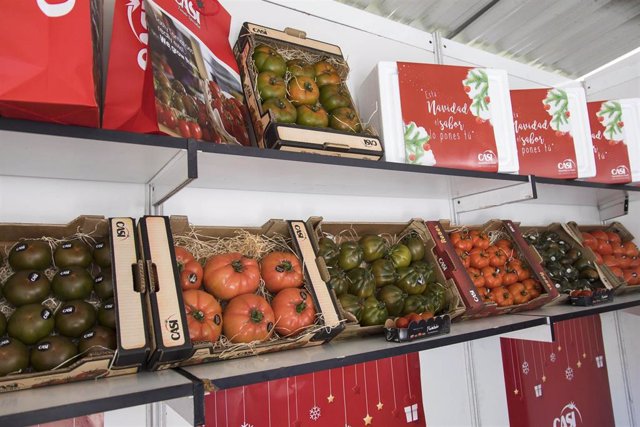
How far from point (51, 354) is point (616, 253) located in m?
3.04

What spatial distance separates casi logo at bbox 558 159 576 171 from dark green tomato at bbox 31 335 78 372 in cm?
220

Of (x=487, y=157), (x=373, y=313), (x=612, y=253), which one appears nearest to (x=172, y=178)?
(x=373, y=313)

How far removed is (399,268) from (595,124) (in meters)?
1.68

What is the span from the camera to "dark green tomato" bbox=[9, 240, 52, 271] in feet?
3.76

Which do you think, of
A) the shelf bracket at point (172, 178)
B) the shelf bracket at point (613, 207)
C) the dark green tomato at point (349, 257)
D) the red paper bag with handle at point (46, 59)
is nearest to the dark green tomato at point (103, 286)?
the shelf bracket at point (172, 178)

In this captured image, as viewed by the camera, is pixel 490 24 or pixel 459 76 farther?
pixel 490 24

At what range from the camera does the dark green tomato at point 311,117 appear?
163cm

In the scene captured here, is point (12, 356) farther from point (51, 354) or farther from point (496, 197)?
point (496, 197)

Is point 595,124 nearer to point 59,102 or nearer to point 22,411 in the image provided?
point 59,102

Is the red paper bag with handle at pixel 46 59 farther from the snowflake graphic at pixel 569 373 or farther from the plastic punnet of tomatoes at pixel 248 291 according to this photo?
the snowflake graphic at pixel 569 373

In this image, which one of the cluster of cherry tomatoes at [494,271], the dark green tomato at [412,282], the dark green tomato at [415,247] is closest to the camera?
the dark green tomato at [412,282]

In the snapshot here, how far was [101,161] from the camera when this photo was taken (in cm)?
126

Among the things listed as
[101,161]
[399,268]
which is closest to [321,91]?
[399,268]

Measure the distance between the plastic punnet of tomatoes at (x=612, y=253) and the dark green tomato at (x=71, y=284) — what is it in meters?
2.52
